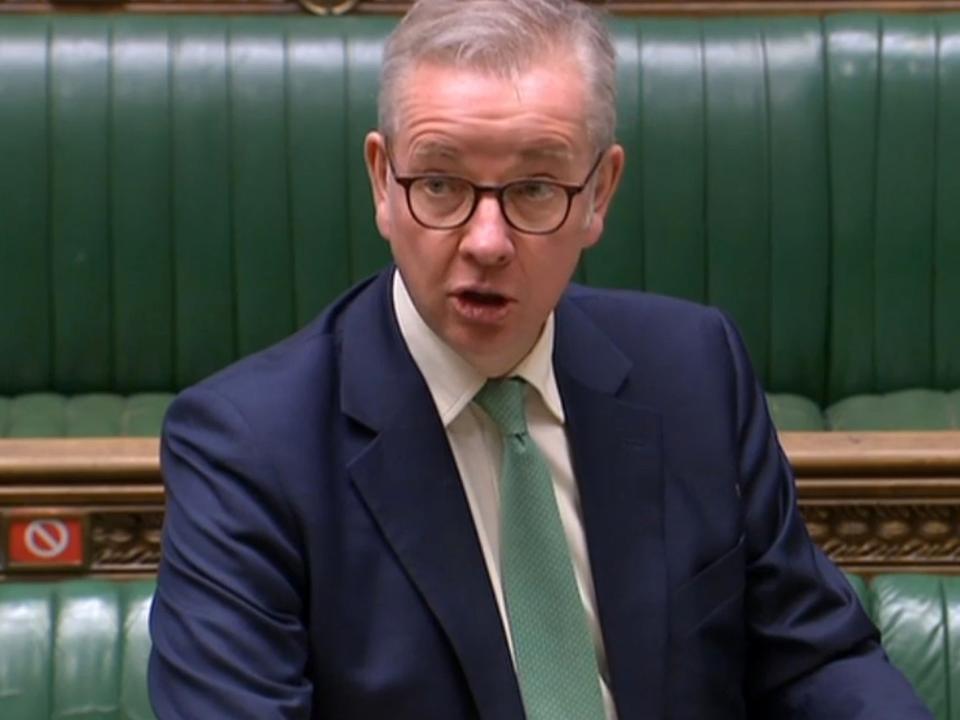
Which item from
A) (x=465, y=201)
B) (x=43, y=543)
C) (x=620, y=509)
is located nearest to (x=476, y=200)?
(x=465, y=201)

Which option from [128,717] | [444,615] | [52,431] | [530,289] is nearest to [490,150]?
[530,289]

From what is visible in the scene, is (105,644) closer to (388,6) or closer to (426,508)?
(426,508)

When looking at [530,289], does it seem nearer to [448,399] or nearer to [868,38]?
[448,399]

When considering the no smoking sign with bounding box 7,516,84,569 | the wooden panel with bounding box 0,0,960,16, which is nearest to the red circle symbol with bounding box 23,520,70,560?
the no smoking sign with bounding box 7,516,84,569

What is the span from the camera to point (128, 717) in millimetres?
1728

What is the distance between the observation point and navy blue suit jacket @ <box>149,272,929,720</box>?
1.15 m

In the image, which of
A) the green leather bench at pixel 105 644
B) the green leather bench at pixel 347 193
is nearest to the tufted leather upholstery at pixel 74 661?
the green leather bench at pixel 105 644

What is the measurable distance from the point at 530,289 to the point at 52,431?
1.40m

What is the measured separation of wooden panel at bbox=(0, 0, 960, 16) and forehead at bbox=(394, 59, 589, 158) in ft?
5.17

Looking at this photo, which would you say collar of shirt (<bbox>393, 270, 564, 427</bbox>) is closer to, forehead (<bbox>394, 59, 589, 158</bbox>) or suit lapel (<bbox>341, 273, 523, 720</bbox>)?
suit lapel (<bbox>341, 273, 523, 720</bbox>)

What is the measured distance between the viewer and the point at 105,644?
175 centimetres

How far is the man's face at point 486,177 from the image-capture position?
43.9 inches

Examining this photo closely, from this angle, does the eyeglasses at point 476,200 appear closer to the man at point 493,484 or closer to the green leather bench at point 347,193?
the man at point 493,484

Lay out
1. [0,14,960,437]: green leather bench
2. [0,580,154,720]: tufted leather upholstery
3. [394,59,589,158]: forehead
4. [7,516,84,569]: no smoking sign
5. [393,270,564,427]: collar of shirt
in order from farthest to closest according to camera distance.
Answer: [0,14,960,437]: green leather bench, [7,516,84,569]: no smoking sign, [0,580,154,720]: tufted leather upholstery, [393,270,564,427]: collar of shirt, [394,59,589,158]: forehead
